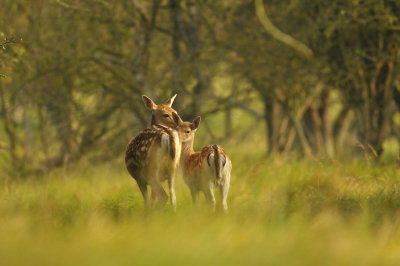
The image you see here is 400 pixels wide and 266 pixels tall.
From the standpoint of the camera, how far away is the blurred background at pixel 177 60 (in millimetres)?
12898

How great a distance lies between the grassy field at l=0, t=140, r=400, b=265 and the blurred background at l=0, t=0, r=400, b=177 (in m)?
3.96

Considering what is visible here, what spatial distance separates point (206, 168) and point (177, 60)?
7.07 meters

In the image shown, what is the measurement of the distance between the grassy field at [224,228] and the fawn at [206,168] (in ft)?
0.97

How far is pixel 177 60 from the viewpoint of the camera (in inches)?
546

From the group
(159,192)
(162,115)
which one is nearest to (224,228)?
(159,192)

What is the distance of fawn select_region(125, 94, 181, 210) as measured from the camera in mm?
6836

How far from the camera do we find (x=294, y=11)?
1384cm

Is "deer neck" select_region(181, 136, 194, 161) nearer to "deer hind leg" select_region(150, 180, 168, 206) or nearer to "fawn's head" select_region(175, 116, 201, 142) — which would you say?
"fawn's head" select_region(175, 116, 201, 142)

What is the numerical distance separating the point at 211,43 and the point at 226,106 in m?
2.22

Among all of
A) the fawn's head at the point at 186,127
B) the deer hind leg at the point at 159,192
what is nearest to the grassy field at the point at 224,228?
the deer hind leg at the point at 159,192

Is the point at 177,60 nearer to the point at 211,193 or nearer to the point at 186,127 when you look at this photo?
the point at 186,127

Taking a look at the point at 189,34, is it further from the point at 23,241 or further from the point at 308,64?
the point at 23,241

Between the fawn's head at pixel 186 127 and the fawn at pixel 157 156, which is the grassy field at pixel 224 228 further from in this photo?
the fawn's head at pixel 186 127

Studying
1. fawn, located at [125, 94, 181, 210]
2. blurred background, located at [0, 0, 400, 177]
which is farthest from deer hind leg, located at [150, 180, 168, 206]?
blurred background, located at [0, 0, 400, 177]
